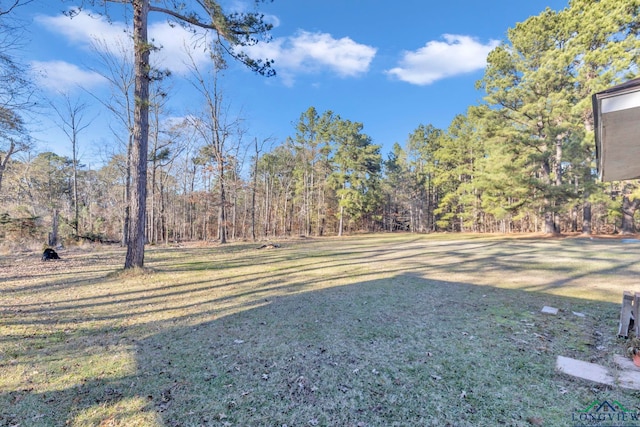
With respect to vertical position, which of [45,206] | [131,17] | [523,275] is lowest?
[523,275]

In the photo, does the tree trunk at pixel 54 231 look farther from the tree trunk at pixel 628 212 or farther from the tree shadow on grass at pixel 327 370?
the tree trunk at pixel 628 212

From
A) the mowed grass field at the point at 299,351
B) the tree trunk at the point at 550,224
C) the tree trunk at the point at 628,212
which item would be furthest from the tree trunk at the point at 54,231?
the tree trunk at the point at 628,212

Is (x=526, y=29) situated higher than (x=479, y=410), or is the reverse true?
(x=526, y=29)

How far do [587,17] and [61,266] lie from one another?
25235mm

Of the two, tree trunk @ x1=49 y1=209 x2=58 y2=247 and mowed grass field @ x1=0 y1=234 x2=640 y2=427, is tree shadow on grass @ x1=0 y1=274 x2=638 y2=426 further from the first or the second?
tree trunk @ x1=49 y1=209 x2=58 y2=247

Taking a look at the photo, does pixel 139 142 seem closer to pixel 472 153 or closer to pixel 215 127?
pixel 215 127

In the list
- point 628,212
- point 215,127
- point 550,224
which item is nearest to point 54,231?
point 215,127

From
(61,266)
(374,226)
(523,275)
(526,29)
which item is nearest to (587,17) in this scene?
(526,29)

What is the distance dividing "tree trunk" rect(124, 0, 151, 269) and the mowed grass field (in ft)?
2.61

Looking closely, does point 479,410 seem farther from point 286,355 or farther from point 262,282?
point 262,282

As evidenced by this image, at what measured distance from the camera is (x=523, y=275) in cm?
709

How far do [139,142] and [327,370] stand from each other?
6987mm

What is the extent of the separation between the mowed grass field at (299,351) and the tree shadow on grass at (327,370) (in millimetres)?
15

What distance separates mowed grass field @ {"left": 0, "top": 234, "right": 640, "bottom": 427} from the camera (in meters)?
2.06
